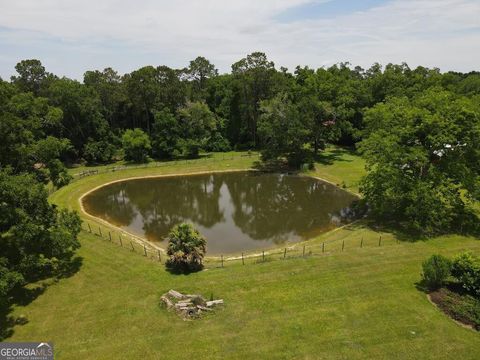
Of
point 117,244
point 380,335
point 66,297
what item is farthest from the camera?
point 117,244

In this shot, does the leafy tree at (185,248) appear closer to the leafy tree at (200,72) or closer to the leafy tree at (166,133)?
the leafy tree at (166,133)

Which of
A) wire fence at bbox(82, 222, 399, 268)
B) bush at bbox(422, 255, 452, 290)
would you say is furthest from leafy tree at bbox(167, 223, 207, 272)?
bush at bbox(422, 255, 452, 290)

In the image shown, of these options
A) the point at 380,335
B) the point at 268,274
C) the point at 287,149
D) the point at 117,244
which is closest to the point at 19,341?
the point at 117,244

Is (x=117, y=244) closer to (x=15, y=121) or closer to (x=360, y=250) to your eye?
(x=15, y=121)

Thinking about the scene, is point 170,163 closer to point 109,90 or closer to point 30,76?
point 109,90

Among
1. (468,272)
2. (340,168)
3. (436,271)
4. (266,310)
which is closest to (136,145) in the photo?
(340,168)

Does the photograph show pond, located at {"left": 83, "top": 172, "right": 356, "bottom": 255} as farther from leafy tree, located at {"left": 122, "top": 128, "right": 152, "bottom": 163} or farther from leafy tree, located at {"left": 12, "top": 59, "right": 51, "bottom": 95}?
leafy tree, located at {"left": 12, "top": 59, "right": 51, "bottom": 95}

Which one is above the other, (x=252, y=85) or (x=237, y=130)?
(x=252, y=85)
